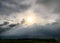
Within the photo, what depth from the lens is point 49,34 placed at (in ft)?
44.5
